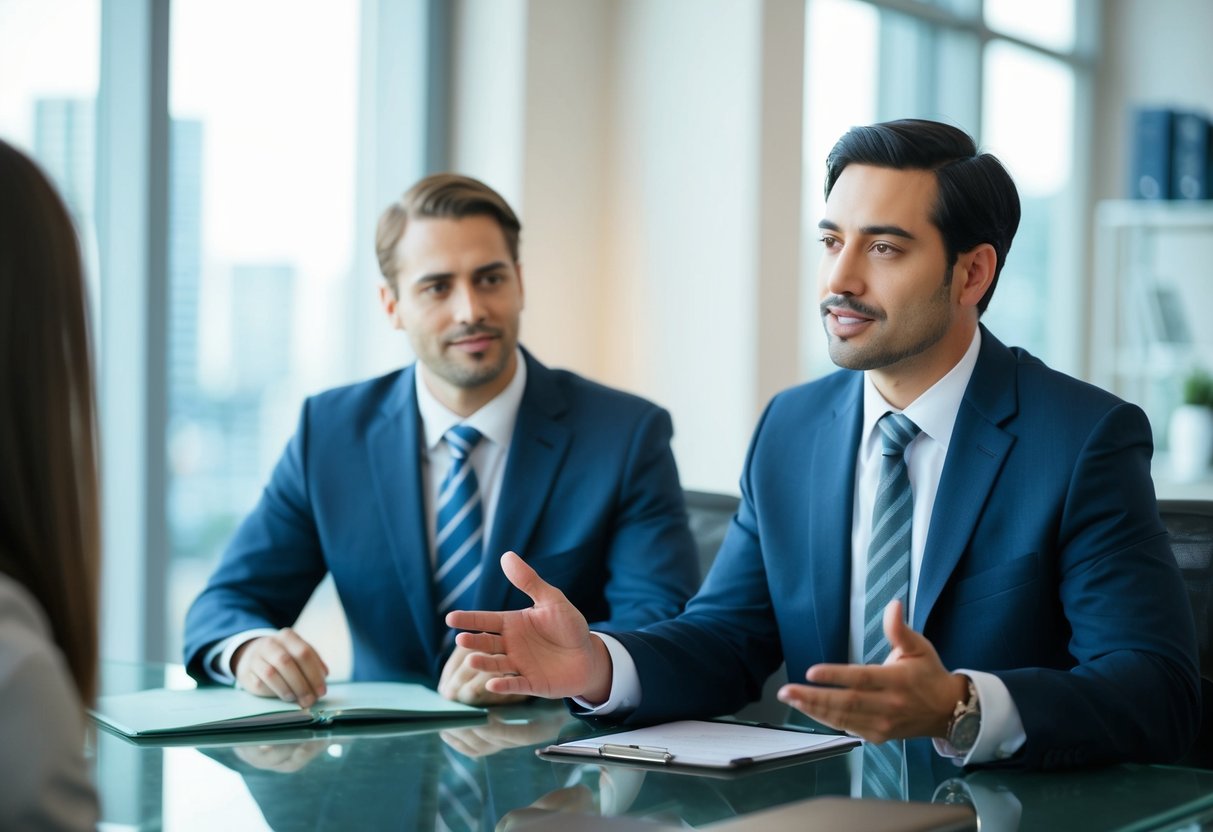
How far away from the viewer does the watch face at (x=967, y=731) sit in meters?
1.48

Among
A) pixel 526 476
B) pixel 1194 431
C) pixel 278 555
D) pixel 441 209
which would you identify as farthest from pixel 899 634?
pixel 1194 431

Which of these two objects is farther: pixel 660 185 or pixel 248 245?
pixel 660 185

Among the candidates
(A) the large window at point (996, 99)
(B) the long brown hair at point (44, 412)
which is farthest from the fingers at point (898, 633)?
(A) the large window at point (996, 99)

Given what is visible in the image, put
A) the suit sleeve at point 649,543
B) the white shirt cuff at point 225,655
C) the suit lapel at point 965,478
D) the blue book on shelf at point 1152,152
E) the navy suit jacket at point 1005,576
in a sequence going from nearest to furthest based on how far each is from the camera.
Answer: the navy suit jacket at point 1005,576 < the suit lapel at point 965,478 < the white shirt cuff at point 225,655 < the suit sleeve at point 649,543 < the blue book on shelf at point 1152,152

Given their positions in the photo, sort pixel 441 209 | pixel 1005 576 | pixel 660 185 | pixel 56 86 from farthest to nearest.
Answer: pixel 660 185 → pixel 56 86 → pixel 441 209 → pixel 1005 576

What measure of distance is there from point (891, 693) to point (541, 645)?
48 cm

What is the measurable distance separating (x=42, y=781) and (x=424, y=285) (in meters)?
1.71

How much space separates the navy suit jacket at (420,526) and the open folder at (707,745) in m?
0.58

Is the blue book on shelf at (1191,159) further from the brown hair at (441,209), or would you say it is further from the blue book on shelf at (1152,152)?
the brown hair at (441,209)

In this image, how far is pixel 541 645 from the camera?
172 centimetres

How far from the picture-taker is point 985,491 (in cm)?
181

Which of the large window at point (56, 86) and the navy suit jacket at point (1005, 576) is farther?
the large window at point (56, 86)

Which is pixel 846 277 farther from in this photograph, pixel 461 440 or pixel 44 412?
pixel 44 412

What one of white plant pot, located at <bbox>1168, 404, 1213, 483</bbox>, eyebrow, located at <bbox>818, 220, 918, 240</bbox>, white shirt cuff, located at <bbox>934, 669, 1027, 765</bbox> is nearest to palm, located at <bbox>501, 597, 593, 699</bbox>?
white shirt cuff, located at <bbox>934, 669, 1027, 765</bbox>
